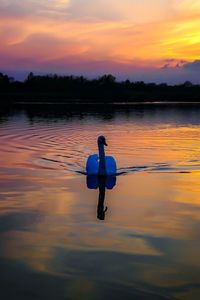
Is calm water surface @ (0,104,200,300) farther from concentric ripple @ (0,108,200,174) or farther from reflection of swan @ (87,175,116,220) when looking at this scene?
concentric ripple @ (0,108,200,174)

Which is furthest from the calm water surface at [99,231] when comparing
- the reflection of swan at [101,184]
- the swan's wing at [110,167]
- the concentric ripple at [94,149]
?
the swan's wing at [110,167]

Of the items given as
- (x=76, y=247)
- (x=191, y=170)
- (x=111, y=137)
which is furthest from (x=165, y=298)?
(x=111, y=137)

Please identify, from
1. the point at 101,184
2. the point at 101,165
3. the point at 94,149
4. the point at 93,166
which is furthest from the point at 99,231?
the point at 94,149

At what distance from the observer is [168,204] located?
1180 centimetres

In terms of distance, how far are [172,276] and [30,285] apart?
2.01 meters

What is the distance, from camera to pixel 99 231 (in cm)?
930

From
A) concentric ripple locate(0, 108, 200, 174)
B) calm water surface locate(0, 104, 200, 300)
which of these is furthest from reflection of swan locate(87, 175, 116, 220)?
concentric ripple locate(0, 108, 200, 174)

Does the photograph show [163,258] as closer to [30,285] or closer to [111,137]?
[30,285]

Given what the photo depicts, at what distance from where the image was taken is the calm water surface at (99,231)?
678 cm

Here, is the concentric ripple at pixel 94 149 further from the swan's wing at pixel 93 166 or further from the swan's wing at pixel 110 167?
the swan's wing at pixel 93 166

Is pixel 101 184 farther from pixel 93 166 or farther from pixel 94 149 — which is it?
pixel 94 149

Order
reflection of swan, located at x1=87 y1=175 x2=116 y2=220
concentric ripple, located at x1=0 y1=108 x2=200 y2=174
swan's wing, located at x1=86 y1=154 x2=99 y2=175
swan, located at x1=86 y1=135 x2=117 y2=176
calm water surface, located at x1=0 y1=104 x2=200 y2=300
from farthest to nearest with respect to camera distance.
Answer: concentric ripple, located at x1=0 y1=108 x2=200 y2=174
swan's wing, located at x1=86 y1=154 x2=99 y2=175
swan, located at x1=86 y1=135 x2=117 y2=176
reflection of swan, located at x1=87 y1=175 x2=116 y2=220
calm water surface, located at x1=0 y1=104 x2=200 y2=300

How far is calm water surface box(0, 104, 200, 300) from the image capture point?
22.2 ft

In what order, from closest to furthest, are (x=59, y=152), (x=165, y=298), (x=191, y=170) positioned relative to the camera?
(x=165, y=298)
(x=191, y=170)
(x=59, y=152)
